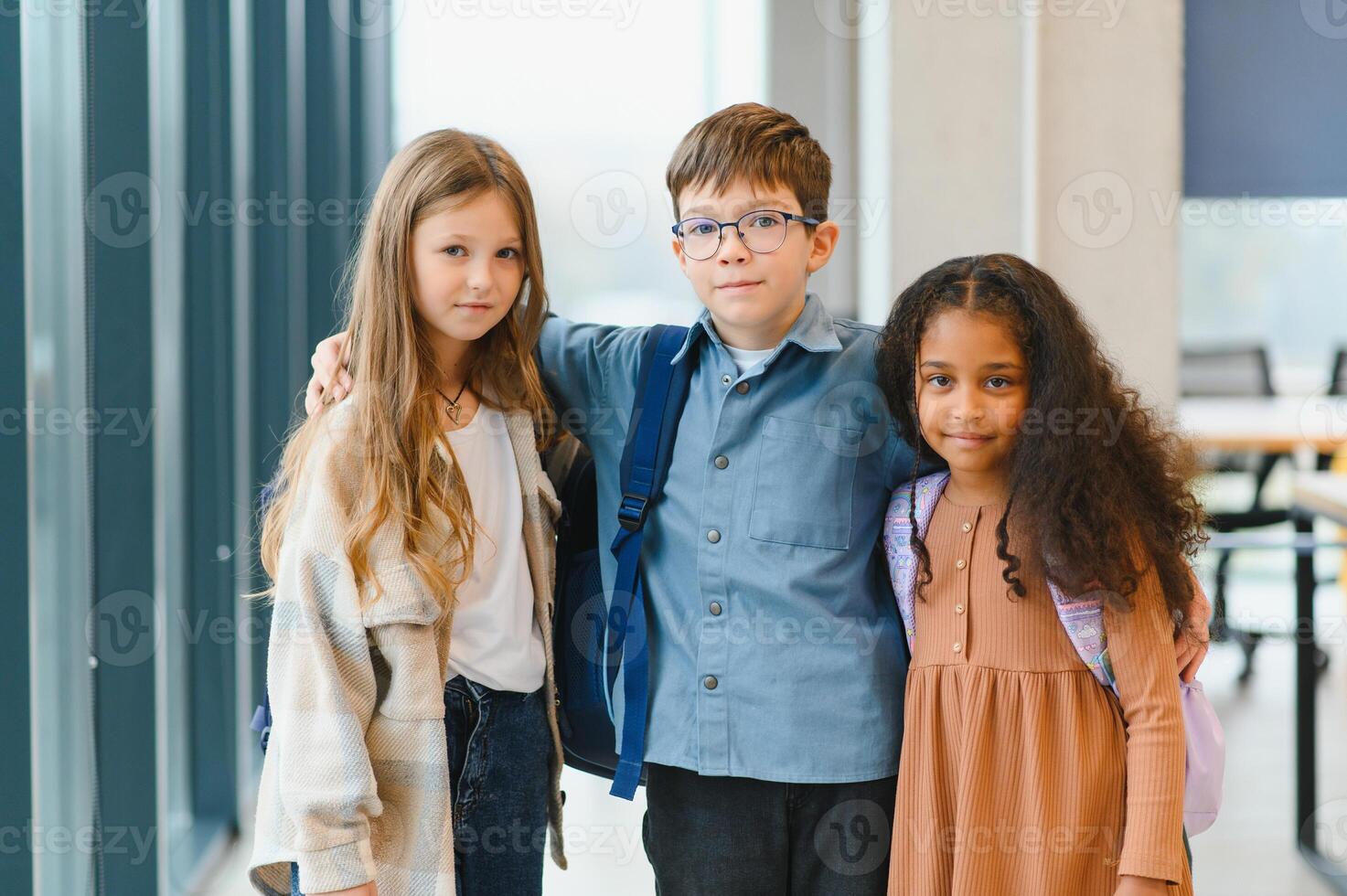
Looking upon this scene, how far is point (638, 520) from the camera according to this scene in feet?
4.73

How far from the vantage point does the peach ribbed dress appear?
49.9 inches

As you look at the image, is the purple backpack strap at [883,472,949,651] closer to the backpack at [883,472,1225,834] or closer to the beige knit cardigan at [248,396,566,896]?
the backpack at [883,472,1225,834]

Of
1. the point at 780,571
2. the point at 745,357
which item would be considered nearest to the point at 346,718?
the point at 780,571

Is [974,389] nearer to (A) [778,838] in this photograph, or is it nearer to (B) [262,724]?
(A) [778,838]

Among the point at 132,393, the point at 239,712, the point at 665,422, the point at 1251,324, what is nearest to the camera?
the point at 665,422

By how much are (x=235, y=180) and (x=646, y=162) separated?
1700mm

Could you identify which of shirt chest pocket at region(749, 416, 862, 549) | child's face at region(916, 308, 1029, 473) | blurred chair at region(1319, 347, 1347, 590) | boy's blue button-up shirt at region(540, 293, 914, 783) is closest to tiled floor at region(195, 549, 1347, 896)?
blurred chair at region(1319, 347, 1347, 590)

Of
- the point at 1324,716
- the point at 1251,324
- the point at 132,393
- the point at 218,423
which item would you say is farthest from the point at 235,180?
the point at 1251,324

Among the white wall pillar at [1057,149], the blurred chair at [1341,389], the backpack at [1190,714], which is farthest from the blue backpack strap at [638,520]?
the blurred chair at [1341,389]

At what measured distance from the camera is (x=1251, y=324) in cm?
616

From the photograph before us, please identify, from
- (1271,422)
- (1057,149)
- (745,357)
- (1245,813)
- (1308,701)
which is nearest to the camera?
(745,357)

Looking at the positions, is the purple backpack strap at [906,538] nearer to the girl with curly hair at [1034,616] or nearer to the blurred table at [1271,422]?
the girl with curly hair at [1034,616]

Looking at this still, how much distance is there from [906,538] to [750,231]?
446mm

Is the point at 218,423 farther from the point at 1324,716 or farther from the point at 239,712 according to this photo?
the point at 1324,716
